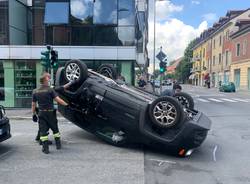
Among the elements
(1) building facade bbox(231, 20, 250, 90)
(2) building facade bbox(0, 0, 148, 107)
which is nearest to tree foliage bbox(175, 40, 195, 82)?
(1) building facade bbox(231, 20, 250, 90)

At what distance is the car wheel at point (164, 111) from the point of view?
655 cm

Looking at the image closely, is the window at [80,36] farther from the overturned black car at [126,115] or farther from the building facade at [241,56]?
the building facade at [241,56]

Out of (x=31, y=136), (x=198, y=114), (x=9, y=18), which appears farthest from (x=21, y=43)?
(x=198, y=114)

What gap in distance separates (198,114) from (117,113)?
1.97m

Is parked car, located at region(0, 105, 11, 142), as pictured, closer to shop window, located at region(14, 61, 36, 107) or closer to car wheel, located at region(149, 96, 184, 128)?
car wheel, located at region(149, 96, 184, 128)

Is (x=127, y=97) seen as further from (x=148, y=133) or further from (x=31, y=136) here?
(x=31, y=136)

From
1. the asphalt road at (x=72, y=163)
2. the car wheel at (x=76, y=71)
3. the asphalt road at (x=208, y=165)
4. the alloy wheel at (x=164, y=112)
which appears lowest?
the asphalt road at (x=208, y=165)

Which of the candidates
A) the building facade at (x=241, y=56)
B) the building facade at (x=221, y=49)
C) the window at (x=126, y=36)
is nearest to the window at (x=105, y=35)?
the window at (x=126, y=36)

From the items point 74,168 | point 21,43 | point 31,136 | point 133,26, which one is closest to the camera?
point 74,168

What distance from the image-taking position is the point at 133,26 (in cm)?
1816

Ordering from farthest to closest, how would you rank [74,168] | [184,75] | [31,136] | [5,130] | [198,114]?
[184,75] < [31,136] < [198,114] < [5,130] < [74,168]

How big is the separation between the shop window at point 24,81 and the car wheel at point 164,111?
13.3 metres

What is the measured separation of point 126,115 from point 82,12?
12.8m

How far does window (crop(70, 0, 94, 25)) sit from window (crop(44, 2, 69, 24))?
0.36m
